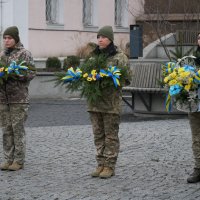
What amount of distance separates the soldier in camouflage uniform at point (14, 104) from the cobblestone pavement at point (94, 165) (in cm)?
25

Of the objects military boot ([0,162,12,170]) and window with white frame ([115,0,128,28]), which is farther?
window with white frame ([115,0,128,28])

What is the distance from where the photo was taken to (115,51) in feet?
28.4

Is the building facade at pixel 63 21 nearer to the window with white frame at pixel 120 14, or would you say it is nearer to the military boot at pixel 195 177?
the window with white frame at pixel 120 14

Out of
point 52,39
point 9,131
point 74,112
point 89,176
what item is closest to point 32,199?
point 89,176

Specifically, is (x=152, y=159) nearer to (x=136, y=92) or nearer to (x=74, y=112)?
(x=136, y=92)

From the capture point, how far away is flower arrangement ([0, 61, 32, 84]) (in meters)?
9.02

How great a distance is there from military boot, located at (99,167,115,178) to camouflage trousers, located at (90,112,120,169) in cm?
5

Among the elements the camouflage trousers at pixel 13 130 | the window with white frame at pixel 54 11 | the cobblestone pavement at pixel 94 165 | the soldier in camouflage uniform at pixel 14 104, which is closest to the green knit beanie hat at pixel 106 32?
the soldier in camouflage uniform at pixel 14 104

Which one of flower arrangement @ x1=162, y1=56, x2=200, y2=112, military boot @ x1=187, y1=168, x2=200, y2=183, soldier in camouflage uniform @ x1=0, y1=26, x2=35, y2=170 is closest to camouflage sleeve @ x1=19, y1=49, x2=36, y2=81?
soldier in camouflage uniform @ x1=0, y1=26, x2=35, y2=170

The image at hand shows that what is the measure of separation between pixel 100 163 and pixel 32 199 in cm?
152

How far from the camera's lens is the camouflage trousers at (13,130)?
9227 millimetres

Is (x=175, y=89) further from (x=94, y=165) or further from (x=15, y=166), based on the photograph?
(x=15, y=166)

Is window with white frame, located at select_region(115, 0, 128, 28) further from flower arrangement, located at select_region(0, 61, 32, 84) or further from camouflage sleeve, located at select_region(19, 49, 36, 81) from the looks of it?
flower arrangement, located at select_region(0, 61, 32, 84)

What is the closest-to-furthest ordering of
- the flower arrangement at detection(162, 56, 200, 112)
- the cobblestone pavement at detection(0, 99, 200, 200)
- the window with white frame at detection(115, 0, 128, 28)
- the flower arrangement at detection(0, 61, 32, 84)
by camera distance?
1. the cobblestone pavement at detection(0, 99, 200, 200)
2. the flower arrangement at detection(162, 56, 200, 112)
3. the flower arrangement at detection(0, 61, 32, 84)
4. the window with white frame at detection(115, 0, 128, 28)
